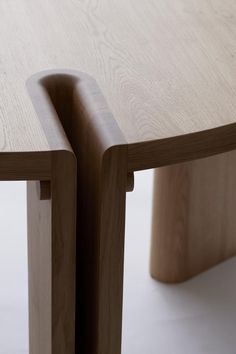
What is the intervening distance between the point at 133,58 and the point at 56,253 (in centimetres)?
44

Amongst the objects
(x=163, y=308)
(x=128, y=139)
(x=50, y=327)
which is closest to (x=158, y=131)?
(x=128, y=139)

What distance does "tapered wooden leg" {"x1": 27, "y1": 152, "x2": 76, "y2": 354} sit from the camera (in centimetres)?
134

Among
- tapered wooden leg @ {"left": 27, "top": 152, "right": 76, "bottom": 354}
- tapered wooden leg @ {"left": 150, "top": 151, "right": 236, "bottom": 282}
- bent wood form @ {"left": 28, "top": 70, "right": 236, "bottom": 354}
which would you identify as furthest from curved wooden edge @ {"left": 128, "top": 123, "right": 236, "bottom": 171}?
tapered wooden leg @ {"left": 150, "top": 151, "right": 236, "bottom": 282}

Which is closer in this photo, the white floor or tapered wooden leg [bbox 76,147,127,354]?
tapered wooden leg [bbox 76,147,127,354]

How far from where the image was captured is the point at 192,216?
88.4 inches

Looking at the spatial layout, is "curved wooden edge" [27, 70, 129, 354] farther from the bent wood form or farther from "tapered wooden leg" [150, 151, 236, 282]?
"tapered wooden leg" [150, 151, 236, 282]

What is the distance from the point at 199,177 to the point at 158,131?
2.77ft

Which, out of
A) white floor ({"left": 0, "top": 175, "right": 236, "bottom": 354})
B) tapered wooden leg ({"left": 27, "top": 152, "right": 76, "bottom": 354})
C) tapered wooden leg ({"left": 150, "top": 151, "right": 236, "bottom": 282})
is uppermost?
tapered wooden leg ({"left": 27, "top": 152, "right": 76, "bottom": 354})

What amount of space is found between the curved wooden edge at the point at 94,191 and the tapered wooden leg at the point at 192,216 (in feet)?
2.21

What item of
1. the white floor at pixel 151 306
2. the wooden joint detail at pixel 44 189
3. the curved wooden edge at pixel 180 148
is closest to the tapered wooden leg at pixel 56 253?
the wooden joint detail at pixel 44 189

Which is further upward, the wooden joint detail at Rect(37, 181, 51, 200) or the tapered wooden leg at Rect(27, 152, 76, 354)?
the wooden joint detail at Rect(37, 181, 51, 200)

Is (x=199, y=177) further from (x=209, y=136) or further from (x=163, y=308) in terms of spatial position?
(x=209, y=136)

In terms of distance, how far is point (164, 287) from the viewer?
7.57 ft

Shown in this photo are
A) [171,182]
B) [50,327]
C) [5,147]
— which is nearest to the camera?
[5,147]
